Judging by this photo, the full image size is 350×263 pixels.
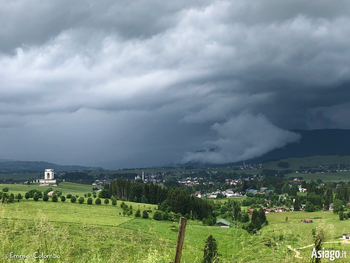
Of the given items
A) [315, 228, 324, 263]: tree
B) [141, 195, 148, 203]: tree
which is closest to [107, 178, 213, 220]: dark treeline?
[141, 195, 148, 203]: tree

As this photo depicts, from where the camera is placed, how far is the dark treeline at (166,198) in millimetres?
84438

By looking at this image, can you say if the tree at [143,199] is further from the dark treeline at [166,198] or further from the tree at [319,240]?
the tree at [319,240]

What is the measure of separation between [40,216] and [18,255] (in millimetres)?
1299

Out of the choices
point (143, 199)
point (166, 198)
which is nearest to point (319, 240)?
point (143, 199)

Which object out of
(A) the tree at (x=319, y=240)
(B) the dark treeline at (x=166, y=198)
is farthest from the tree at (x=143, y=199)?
(A) the tree at (x=319, y=240)

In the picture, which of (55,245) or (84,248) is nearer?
(55,245)

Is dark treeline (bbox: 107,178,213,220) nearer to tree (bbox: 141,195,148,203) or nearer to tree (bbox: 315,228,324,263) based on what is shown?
tree (bbox: 141,195,148,203)

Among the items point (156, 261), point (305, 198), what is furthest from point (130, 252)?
point (305, 198)

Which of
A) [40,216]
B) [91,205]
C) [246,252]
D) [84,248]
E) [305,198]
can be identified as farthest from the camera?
[305,198]

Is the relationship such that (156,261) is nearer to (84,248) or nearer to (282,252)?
(84,248)

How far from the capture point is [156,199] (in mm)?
103125

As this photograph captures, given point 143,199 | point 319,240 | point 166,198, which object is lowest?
point 166,198

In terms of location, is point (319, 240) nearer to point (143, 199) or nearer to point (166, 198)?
point (143, 199)

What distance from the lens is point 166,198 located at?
10106 cm
